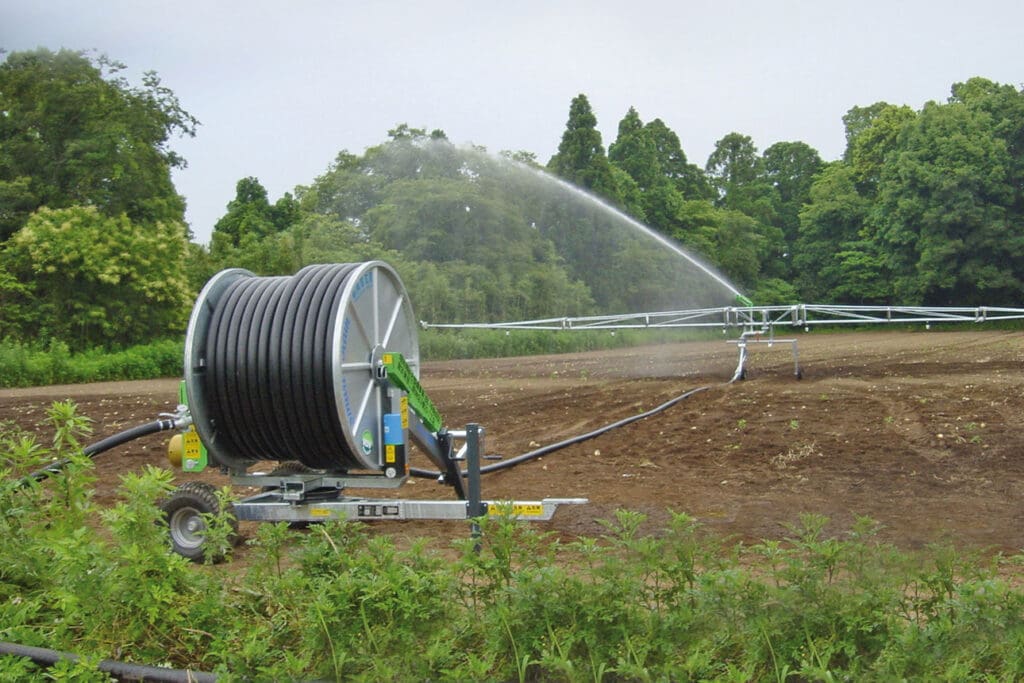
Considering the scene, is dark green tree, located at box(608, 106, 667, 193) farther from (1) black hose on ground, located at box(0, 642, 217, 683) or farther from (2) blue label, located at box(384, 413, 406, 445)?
(1) black hose on ground, located at box(0, 642, 217, 683)

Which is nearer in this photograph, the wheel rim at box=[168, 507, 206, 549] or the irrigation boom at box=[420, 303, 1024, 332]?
the wheel rim at box=[168, 507, 206, 549]

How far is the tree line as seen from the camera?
108ft

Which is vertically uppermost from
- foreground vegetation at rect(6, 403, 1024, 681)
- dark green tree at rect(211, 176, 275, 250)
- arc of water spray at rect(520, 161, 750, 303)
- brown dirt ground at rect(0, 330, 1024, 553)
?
dark green tree at rect(211, 176, 275, 250)

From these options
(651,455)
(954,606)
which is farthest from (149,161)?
(954,606)

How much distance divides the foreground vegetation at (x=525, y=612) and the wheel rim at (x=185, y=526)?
244 centimetres

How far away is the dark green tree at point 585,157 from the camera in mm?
47219

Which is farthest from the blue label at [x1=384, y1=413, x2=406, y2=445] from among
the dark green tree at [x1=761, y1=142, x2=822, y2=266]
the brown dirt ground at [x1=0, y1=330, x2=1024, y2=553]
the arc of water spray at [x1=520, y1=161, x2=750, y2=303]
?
the dark green tree at [x1=761, y1=142, x2=822, y2=266]

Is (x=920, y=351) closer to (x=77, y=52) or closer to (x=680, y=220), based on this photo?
(x=680, y=220)

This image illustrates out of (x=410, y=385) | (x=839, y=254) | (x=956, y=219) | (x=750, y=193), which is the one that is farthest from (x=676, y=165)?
(x=410, y=385)

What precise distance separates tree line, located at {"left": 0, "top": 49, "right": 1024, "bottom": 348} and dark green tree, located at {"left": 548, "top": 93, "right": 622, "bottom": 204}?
8 centimetres

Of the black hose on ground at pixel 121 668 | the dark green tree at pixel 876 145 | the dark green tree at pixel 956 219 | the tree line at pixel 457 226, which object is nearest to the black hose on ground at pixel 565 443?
the black hose on ground at pixel 121 668

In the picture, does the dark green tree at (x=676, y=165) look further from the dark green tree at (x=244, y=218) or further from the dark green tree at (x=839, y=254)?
the dark green tree at (x=244, y=218)

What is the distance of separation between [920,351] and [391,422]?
22.1m

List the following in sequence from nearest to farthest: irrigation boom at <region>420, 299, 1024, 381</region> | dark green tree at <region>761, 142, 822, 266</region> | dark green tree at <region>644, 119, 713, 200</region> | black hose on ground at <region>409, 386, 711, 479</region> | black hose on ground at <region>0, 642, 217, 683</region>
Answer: black hose on ground at <region>0, 642, 217, 683</region>, black hose on ground at <region>409, 386, 711, 479</region>, irrigation boom at <region>420, 299, 1024, 381</region>, dark green tree at <region>644, 119, 713, 200</region>, dark green tree at <region>761, 142, 822, 266</region>
